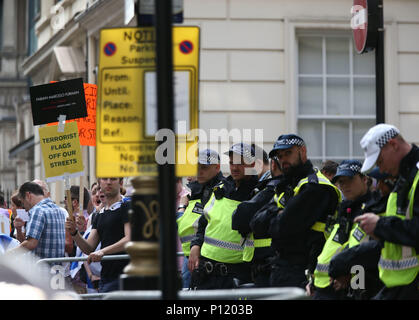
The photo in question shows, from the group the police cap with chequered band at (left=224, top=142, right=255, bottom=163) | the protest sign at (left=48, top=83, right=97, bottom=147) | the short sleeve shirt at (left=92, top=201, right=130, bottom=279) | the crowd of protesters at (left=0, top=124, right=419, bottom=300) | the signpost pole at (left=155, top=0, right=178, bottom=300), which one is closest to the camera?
the signpost pole at (left=155, top=0, right=178, bottom=300)

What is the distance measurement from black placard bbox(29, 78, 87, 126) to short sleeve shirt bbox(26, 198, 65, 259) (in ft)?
3.50

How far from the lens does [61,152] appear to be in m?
9.56

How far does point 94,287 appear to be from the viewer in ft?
32.2

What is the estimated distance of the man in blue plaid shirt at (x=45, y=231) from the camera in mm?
10148

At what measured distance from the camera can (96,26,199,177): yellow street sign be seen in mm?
4438

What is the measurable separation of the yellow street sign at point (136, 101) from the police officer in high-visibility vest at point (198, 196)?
12.3ft

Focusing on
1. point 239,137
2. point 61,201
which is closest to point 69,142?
point 239,137

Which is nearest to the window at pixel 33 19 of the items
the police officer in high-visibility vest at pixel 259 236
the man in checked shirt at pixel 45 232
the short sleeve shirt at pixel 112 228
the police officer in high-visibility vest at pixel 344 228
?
the man in checked shirt at pixel 45 232

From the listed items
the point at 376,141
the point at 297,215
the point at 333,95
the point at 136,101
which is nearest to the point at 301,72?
the point at 333,95

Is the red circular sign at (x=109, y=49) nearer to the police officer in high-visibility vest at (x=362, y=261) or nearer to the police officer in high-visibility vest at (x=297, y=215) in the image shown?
the police officer in high-visibility vest at (x=362, y=261)

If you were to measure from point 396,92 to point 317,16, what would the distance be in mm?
1615

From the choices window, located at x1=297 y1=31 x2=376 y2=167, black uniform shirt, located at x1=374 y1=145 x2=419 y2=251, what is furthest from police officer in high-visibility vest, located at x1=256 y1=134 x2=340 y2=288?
window, located at x1=297 y1=31 x2=376 y2=167

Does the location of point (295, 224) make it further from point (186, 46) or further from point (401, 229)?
point (186, 46)

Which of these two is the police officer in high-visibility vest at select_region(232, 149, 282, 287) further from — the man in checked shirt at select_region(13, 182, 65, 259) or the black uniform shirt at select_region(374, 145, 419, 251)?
the man in checked shirt at select_region(13, 182, 65, 259)
